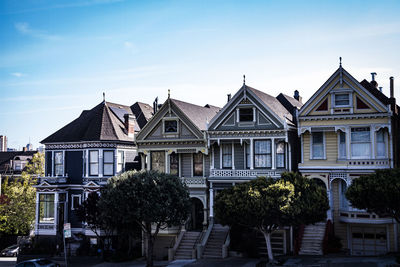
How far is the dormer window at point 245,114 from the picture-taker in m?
35.3

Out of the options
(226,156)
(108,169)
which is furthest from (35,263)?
(226,156)

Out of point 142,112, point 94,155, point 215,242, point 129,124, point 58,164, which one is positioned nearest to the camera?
point 215,242

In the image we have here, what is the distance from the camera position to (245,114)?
35406mm

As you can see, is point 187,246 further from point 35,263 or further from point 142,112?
point 142,112

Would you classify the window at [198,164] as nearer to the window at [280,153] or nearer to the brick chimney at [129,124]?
the window at [280,153]

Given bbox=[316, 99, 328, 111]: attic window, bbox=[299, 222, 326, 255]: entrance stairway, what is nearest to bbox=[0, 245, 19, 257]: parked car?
bbox=[299, 222, 326, 255]: entrance stairway

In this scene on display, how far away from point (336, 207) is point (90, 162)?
20690 mm

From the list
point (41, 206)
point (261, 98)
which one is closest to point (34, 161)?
point (41, 206)

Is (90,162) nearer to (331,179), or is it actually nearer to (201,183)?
(201,183)

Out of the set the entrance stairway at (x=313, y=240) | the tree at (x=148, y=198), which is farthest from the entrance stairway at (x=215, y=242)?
the entrance stairway at (x=313, y=240)

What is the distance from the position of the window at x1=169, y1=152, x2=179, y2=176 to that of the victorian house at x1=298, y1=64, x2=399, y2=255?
33.8 feet

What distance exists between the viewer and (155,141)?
38125 millimetres

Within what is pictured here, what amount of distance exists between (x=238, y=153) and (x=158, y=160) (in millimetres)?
7008

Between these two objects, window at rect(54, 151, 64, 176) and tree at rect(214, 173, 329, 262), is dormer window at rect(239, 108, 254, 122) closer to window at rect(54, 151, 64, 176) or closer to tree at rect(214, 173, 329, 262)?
tree at rect(214, 173, 329, 262)
